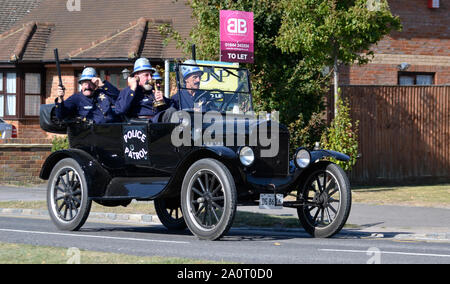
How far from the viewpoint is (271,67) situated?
20.4 metres

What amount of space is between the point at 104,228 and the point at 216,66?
9.91ft

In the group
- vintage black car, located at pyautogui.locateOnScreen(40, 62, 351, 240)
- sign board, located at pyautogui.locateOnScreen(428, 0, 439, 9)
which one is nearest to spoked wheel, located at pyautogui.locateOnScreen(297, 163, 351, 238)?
→ vintage black car, located at pyautogui.locateOnScreen(40, 62, 351, 240)

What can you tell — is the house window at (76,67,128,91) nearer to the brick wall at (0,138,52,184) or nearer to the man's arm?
the brick wall at (0,138,52,184)

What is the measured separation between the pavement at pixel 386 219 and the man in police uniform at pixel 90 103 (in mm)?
2453

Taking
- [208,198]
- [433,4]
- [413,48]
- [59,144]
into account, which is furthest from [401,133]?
[208,198]

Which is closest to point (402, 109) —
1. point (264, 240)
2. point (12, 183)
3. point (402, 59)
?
point (402, 59)

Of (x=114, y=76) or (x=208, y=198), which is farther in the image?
(x=114, y=76)

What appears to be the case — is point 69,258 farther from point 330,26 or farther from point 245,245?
point 330,26

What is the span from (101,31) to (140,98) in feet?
72.2

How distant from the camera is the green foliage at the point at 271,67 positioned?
20.1 meters

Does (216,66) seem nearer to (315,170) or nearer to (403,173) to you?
(315,170)

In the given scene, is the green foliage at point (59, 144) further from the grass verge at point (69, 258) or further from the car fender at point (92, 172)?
the grass verge at point (69, 258)

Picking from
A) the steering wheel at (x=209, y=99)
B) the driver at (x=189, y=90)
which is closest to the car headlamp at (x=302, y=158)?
the steering wheel at (x=209, y=99)

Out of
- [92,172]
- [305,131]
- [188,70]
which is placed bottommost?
[92,172]
